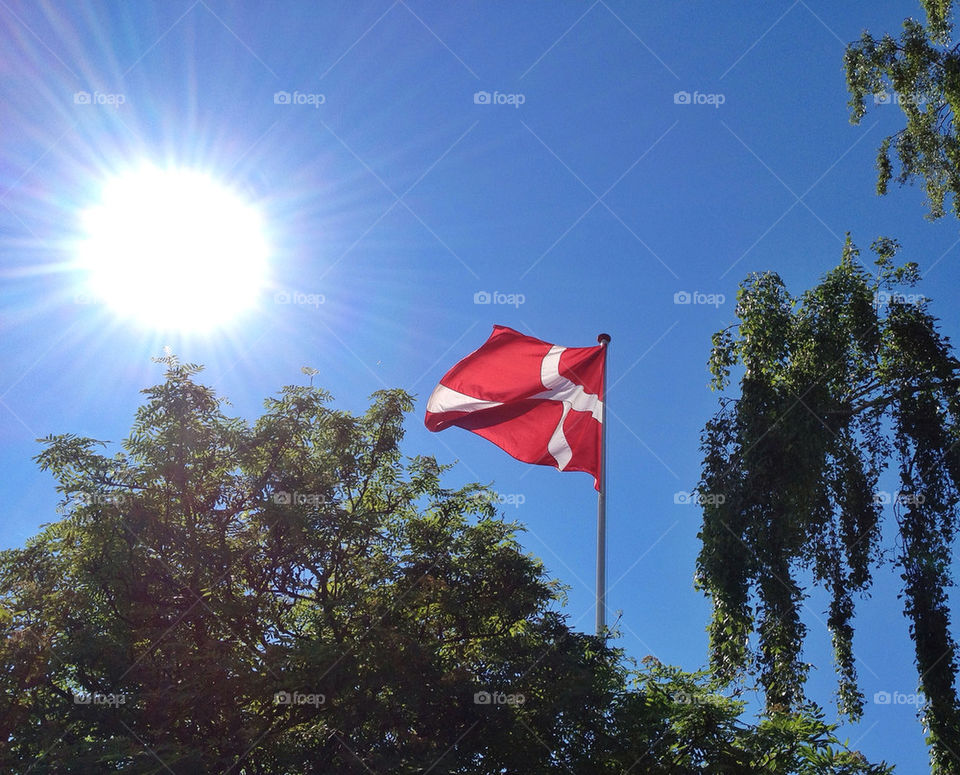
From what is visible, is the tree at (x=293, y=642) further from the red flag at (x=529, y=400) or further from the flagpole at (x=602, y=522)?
the red flag at (x=529, y=400)

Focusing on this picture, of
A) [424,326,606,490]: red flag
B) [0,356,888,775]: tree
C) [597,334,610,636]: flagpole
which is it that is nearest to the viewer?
[0,356,888,775]: tree

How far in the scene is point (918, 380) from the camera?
16.8 metres

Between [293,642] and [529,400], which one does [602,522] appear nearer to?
[529,400]

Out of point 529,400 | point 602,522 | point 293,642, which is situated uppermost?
point 529,400

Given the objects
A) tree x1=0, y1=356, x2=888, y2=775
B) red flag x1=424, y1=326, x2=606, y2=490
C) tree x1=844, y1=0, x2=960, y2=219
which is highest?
tree x1=844, y1=0, x2=960, y2=219

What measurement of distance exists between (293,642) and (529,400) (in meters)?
7.27

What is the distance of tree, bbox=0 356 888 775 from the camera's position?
10406 millimetres

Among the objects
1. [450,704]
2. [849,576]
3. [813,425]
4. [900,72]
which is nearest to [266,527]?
[450,704]

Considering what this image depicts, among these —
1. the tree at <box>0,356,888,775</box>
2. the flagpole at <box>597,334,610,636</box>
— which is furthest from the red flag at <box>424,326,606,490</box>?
the tree at <box>0,356,888,775</box>

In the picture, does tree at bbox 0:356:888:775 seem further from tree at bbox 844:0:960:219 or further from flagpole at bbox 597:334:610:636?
tree at bbox 844:0:960:219

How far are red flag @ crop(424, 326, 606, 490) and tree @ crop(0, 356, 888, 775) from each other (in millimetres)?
3120

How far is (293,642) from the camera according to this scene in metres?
11.3

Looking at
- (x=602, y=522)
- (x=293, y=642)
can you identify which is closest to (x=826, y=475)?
(x=602, y=522)

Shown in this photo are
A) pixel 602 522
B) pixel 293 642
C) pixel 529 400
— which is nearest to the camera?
pixel 293 642
